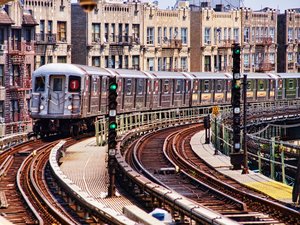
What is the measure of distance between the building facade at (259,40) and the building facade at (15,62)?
3735 centimetres

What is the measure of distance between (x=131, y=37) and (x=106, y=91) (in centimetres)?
2462

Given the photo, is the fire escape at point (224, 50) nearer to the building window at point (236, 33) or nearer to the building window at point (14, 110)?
the building window at point (236, 33)

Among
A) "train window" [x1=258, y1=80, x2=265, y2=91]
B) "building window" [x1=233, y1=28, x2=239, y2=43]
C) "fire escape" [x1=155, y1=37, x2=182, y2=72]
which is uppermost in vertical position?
"building window" [x1=233, y1=28, x2=239, y2=43]

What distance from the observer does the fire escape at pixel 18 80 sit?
2287 inches

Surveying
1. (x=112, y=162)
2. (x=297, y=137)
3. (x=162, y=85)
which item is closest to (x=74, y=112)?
(x=162, y=85)

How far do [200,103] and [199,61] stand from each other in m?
19.5

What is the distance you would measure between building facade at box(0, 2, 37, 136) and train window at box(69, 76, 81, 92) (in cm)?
1035

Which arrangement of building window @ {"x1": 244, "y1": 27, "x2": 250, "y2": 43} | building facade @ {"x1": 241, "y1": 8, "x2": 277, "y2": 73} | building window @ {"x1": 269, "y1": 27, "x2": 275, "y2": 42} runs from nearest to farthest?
building facade @ {"x1": 241, "y1": 8, "x2": 277, "y2": 73} → building window @ {"x1": 244, "y1": 27, "x2": 250, "y2": 43} → building window @ {"x1": 269, "y1": 27, "x2": 275, "y2": 42}

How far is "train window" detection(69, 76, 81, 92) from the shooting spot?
151ft

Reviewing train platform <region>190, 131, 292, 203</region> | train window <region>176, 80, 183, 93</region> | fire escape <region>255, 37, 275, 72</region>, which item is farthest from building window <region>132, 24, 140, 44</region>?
train platform <region>190, 131, 292, 203</region>

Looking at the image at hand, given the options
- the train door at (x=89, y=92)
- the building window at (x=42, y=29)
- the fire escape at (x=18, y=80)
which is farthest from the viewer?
the building window at (x=42, y=29)

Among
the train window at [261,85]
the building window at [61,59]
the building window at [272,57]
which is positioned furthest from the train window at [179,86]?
the building window at [272,57]

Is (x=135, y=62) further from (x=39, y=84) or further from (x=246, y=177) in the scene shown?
(x=246, y=177)

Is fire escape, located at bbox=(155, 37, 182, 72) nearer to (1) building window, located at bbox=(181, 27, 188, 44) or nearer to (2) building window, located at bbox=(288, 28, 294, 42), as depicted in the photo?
(1) building window, located at bbox=(181, 27, 188, 44)
